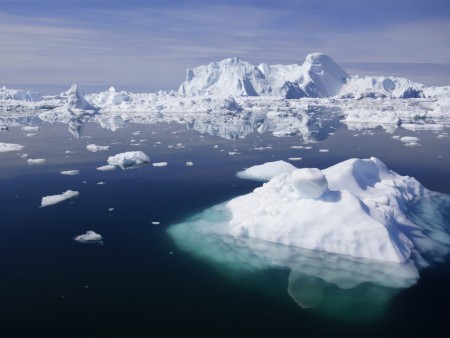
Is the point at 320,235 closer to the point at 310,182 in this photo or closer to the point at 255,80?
the point at 310,182

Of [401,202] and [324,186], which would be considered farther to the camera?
[401,202]

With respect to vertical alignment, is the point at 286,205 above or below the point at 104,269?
above

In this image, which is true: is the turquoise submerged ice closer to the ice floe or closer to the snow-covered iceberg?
the ice floe

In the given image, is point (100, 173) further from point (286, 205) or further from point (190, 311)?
point (190, 311)

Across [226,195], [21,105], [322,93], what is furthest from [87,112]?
[322,93]

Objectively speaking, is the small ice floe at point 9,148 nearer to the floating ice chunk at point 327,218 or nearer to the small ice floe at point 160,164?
the small ice floe at point 160,164

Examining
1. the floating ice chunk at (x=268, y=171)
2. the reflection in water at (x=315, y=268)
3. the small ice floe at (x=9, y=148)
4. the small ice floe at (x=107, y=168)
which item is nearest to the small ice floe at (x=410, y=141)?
the floating ice chunk at (x=268, y=171)
